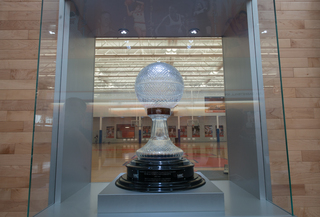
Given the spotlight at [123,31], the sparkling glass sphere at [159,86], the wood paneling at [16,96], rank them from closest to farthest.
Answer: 1. the sparkling glass sphere at [159,86]
2. the wood paneling at [16,96]
3. the spotlight at [123,31]

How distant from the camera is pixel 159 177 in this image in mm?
817

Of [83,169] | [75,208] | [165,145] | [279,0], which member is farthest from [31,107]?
[279,0]

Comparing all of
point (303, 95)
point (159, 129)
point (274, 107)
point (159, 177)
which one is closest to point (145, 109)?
point (159, 129)

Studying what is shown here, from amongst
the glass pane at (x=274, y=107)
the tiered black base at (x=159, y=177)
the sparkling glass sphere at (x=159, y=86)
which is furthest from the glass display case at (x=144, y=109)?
the sparkling glass sphere at (x=159, y=86)

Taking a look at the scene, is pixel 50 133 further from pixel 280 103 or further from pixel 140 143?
pixel 280 103

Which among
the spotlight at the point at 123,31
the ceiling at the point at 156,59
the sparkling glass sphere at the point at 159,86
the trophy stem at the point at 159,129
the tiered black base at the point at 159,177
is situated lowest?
the tiered black base at the point at 159,177

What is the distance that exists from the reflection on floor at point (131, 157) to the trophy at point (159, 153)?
33 centimetres

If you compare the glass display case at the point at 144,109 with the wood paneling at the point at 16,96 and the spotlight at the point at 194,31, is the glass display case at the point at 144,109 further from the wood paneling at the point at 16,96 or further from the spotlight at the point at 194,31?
the wood paneling at the point at 16,96

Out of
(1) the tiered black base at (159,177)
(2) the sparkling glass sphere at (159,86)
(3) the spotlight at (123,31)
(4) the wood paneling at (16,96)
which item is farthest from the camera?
(3) the spotlight at (123,31)

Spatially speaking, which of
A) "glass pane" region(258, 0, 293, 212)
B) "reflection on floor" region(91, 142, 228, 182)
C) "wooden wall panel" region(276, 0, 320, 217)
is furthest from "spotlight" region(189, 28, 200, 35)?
"reflection on floor" region(91, 142, 228, 182)

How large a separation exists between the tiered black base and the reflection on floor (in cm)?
37

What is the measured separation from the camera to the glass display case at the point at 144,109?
0.87 m

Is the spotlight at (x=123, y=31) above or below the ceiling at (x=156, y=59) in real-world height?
above

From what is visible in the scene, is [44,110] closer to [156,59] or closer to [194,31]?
[156,59]
